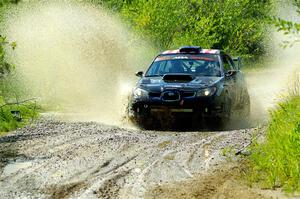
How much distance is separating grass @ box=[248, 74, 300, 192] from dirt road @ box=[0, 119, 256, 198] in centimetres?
56

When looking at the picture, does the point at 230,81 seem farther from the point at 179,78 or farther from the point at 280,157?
the point at 280,157

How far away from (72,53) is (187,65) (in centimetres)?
1297

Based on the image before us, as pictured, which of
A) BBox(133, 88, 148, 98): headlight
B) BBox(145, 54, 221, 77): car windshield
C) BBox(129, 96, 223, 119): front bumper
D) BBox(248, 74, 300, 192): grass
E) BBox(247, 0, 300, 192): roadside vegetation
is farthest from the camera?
BBox(145, 54, 221, 77): car windshield

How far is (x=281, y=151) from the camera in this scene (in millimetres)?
7387

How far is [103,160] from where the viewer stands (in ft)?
28.7

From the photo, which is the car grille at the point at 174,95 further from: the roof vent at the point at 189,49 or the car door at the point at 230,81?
the roof vent at the point at 189,49

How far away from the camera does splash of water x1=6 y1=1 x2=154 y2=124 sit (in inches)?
906

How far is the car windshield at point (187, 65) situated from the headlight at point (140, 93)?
3.10ft

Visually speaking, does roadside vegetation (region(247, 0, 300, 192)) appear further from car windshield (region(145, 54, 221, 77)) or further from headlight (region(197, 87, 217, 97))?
car windshield (region(145, 54, 221, 77))

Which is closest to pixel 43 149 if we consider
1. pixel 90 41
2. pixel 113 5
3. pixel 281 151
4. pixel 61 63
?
pixel 281 151

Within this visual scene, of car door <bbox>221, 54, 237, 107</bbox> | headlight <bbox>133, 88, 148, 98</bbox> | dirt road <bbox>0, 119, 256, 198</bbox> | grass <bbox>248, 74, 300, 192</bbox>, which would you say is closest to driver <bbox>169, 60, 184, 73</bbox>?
car door <bbox>221, 54, 237, 107</bbox>

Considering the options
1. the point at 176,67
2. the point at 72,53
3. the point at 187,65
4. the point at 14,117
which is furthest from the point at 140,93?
the point at 72,53

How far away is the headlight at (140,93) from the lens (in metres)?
12.5

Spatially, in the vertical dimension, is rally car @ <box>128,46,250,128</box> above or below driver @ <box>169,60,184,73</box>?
below
